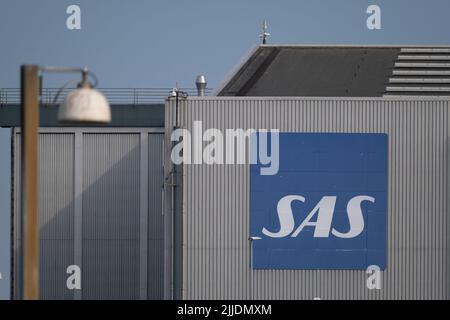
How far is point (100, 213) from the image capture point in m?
52.7

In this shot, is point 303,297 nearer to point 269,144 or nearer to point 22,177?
point 269,144

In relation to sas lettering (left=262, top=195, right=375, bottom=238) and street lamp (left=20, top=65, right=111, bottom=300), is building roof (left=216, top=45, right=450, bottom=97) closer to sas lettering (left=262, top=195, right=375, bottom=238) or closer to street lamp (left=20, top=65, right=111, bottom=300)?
sas lettering (left=262, top=195, right=375, bottom=238)

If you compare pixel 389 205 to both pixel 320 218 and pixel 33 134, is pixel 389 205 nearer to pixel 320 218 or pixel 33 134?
pixel 320 218

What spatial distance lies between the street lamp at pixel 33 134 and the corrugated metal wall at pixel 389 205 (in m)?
20.0

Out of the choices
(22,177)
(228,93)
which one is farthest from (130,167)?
(22,177)

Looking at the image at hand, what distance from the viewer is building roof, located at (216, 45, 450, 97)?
3938 centimetres

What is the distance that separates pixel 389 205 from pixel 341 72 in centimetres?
827

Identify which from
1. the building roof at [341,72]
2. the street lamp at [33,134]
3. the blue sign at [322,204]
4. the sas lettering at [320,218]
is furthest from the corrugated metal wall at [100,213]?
the street lamp at [33,134]

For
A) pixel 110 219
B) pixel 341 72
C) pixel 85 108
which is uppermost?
pixel 341 72

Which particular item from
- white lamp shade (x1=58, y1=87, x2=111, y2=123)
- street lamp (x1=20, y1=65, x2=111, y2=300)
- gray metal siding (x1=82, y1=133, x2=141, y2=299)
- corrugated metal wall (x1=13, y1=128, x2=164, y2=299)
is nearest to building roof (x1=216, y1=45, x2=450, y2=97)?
corrugated metal wall (x1=13, y1=128, x2=164, y2=299)

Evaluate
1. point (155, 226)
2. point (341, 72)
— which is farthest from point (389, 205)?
point (155, 226)

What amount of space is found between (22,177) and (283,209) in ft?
67.9

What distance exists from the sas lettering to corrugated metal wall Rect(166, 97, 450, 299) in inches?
37.0

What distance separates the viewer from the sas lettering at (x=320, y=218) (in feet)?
112
